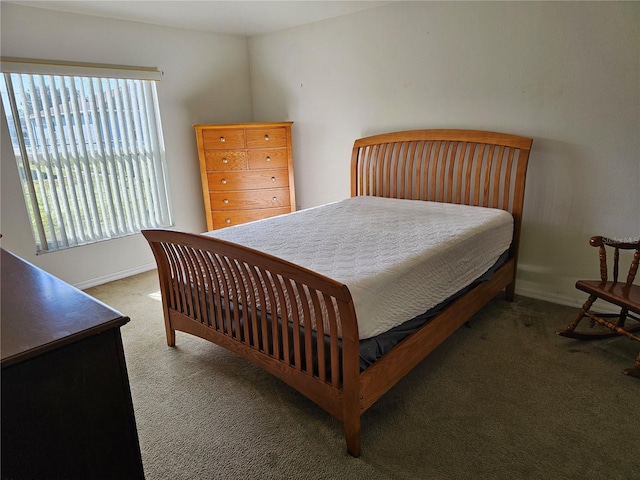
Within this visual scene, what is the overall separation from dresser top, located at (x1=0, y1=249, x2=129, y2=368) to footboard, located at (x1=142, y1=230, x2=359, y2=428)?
75 centimetres

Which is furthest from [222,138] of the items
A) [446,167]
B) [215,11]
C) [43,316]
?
[43,316]

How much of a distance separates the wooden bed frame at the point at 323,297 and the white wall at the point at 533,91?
204mm

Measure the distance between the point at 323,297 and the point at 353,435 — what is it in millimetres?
581

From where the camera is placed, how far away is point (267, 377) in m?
2.24

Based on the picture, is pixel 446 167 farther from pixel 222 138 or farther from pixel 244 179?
pixel 222 138

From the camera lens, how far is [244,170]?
4.15 metres

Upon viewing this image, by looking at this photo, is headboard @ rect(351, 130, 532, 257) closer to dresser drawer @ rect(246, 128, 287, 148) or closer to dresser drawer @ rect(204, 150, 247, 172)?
dresser drawer @ rect(246, 128, 287, 148)

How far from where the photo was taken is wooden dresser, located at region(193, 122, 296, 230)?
4090 mm

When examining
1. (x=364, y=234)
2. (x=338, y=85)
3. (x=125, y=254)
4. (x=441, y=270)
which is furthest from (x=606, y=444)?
(x=125, y=254)

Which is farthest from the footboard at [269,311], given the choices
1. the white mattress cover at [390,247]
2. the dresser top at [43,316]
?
the dresser top at [43,316]

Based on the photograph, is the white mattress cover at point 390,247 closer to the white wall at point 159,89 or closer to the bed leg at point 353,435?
the bed leg at point 353,435

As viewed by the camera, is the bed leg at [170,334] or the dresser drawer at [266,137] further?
the dresser drawer at [266,137]

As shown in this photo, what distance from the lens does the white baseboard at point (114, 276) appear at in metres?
3.64

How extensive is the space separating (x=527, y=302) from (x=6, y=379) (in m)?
3.16
